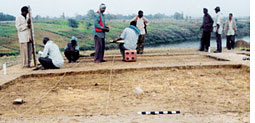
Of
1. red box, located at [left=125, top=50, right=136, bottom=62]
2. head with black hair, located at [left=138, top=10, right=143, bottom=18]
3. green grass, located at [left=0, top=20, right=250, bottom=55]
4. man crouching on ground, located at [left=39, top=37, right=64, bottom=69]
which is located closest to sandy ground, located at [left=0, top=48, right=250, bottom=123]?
man crouching on ground, located at [left=39, top=37, right=64, bottom=69]

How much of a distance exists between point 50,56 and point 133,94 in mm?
3250

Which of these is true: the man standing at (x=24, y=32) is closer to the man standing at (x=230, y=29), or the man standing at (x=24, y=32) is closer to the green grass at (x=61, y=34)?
the green grass at (x=61, y=34)

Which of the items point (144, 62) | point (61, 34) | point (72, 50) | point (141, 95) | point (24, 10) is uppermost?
point (24, 10)

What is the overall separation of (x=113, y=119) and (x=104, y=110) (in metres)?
0.59

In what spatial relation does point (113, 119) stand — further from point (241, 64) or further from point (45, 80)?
point (241, 64)

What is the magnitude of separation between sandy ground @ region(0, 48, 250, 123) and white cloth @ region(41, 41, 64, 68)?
41 centimetres

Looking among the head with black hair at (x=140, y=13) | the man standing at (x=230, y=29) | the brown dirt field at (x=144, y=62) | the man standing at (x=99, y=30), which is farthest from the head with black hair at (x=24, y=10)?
the man standing at (x=230, y=29)

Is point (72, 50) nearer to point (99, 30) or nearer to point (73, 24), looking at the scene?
point (99, 30)

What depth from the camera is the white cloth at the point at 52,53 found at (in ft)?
26.8

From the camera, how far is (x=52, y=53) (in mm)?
8320

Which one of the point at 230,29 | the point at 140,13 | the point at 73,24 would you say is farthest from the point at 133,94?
the point at 73,24

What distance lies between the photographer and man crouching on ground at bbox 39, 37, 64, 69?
8180mm
